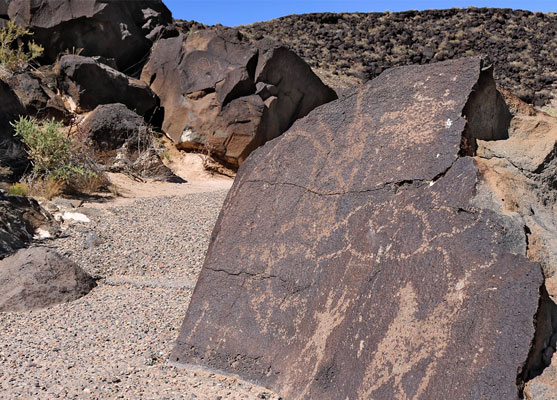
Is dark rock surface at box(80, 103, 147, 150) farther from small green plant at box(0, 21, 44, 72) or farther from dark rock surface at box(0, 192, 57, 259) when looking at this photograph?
dark rock surface at box(0, 192, 57, 259)

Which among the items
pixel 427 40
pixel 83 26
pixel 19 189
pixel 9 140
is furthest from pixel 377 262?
pixel 427 40

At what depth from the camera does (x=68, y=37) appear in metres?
11.2

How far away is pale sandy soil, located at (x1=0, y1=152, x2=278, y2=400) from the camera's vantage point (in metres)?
2.63

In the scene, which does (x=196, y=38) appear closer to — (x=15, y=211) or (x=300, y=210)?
(x=15, y=211)

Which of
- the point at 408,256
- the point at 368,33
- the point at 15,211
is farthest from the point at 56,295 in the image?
the point at 368,33

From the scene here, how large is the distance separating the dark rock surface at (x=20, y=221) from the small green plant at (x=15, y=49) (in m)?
5.14

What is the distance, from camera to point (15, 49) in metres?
11.0

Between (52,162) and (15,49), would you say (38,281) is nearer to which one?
(52,162)

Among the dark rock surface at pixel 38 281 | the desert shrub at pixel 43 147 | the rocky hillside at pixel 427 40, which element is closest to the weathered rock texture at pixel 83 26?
the desert shrub at pixel 43 147

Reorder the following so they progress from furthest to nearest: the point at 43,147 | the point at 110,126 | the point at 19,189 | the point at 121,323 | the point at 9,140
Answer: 1. the point at 110,126
2. the point at 9,140
3. the point at 43,147
4. the point at 19,189
5. the point at 121,323

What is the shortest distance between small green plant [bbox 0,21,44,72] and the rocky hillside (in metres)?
11.5

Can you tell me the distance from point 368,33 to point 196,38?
15.5 metres

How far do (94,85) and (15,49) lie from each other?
1951 millimetres

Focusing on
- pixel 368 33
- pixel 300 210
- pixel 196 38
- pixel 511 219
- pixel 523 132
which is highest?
pixel 368 33
